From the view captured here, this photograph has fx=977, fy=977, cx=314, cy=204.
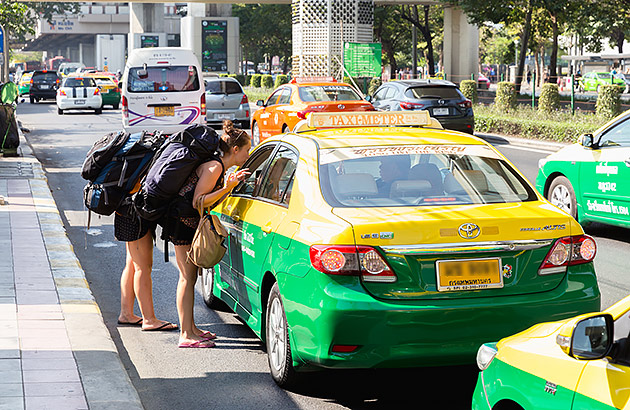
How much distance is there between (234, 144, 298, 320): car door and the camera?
20.3 feet

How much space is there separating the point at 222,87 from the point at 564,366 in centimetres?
2776

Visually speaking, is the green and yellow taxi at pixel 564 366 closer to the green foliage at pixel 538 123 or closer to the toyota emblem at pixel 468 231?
the toyota emblem at pixel 468 231

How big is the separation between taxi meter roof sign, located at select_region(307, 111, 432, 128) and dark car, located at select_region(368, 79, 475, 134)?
676 inches

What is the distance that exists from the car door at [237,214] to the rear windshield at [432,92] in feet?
58.1

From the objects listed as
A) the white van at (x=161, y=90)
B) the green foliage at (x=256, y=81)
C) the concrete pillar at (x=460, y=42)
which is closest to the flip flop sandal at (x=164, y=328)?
the white van at (x=161, y=90)

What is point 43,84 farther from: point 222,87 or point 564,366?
point 564,366

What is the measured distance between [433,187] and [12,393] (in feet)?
9.02

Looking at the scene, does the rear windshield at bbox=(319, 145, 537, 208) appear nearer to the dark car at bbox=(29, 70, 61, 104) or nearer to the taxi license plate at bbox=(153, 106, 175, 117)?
the taxi license plate at bbox=(153, 106, 175, 117)

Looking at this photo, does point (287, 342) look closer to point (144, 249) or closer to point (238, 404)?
point (238, 404)

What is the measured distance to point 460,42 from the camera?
5522 cm

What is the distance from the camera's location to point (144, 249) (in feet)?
24.0

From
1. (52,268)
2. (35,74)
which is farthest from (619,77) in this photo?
(52,268)

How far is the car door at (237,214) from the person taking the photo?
6.85m

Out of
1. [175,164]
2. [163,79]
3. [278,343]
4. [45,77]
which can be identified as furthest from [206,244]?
[45,77]
